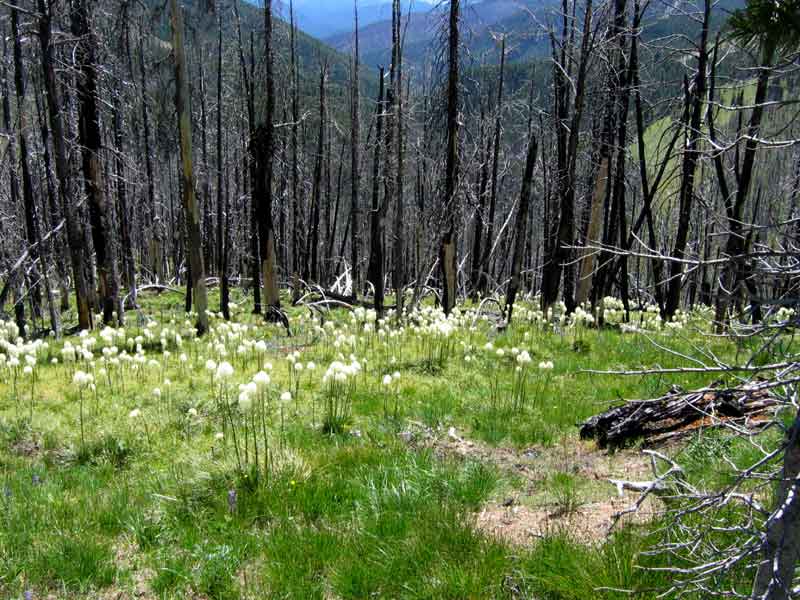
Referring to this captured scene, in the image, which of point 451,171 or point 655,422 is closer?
point 655,422

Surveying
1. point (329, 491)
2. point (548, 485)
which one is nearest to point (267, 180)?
point (329, 491)

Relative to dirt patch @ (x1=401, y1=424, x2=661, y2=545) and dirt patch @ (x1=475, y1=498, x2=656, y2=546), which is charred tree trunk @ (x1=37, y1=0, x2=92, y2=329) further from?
dirt patch @ (x1=475, y1=498, x2=656, y2=546)

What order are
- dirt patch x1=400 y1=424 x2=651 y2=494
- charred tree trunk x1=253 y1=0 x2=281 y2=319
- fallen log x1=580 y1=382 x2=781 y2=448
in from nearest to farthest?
dirt patch x1=400 y1=424 x2=651 y2=494, fallen log x1=580 y1=382 x2=781 y2=448, charred tree trunk x1=253 y1=0 x2=281 y2=319

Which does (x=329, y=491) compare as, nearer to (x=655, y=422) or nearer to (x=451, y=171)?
(x=655, y=422)

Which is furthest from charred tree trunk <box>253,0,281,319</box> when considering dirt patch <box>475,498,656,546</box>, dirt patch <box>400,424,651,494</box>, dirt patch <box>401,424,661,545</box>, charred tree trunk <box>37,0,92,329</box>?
dirt patch <box>475,498,656,546</box>

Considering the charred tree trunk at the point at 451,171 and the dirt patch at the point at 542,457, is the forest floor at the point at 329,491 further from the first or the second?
the charred tree trunk at the point at 451,171

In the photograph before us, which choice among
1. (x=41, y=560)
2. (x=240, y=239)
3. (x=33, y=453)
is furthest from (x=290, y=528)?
(x=240, y=239)

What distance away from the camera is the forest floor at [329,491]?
315 cm

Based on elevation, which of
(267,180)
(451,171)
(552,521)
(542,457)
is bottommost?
(542,457)

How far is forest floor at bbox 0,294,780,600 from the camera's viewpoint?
3.15 meters

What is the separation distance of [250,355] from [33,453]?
410 cm

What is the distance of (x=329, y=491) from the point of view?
4.12 meters

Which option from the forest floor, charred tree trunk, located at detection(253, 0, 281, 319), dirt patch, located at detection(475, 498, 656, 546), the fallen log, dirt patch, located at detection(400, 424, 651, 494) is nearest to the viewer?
the forest floor

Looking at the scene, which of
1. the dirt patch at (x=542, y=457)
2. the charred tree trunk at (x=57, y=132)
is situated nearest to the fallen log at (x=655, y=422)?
the dirt patch at (x=542, y=457)
